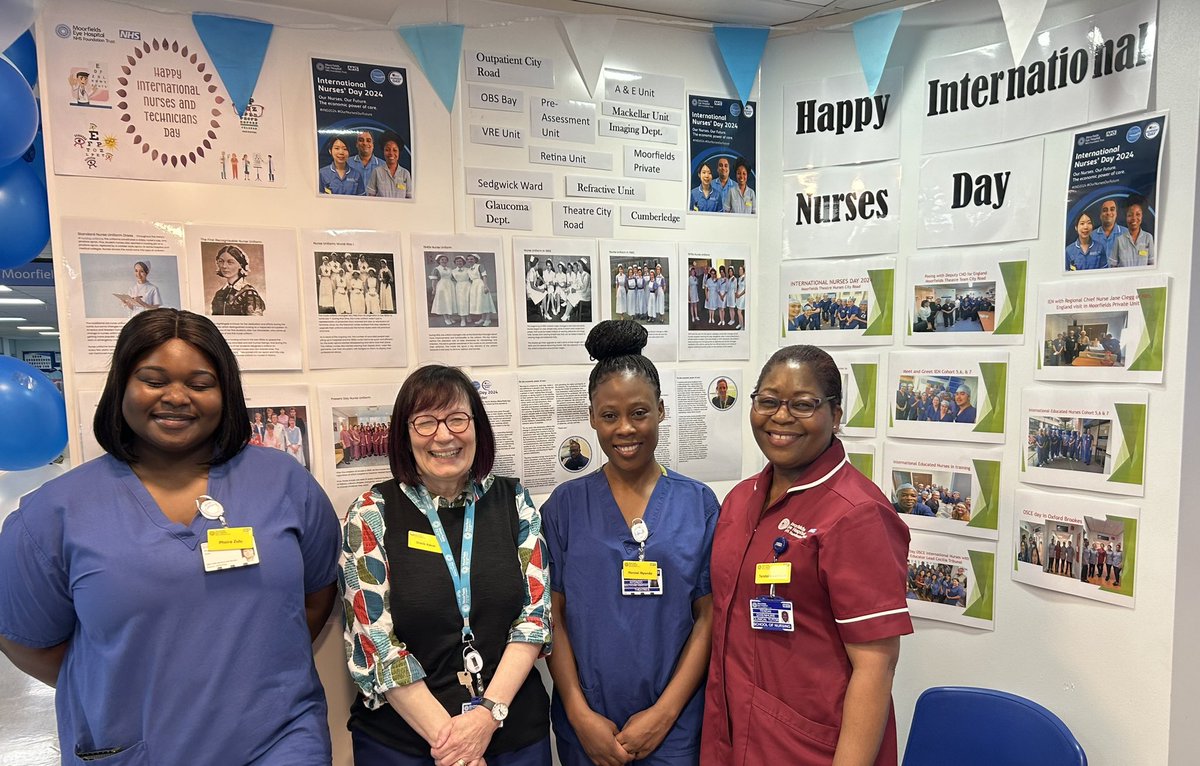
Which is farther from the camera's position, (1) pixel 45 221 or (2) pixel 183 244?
(2) pixel 183 244

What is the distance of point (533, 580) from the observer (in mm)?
1648

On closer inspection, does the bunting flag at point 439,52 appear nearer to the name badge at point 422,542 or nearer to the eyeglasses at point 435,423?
the eyeglasses at point 435,423

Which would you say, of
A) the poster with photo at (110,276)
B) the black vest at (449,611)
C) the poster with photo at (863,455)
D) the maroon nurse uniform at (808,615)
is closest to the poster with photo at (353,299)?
the poster with photo at (110,276)

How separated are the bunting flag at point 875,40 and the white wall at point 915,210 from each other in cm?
8

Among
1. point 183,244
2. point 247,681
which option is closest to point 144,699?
point 247,681

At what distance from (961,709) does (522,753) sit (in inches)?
48.7

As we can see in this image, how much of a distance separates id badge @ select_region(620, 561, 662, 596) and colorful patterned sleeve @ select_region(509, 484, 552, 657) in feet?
0.69

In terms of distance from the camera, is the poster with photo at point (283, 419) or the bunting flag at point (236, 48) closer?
the bunting flag at point (236, 48)

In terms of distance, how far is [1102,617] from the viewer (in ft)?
5.77

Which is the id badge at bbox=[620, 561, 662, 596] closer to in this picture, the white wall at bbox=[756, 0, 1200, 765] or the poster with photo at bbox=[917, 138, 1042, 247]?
the white wall at bbox=[756, 0, 1200, 765]

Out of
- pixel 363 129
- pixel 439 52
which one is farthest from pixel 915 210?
pixel 363 129

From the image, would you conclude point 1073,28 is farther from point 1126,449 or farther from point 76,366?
point 76,366

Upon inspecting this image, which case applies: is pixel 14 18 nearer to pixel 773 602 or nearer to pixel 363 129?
pixel 363 129

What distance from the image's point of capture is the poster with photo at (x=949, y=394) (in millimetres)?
1937
